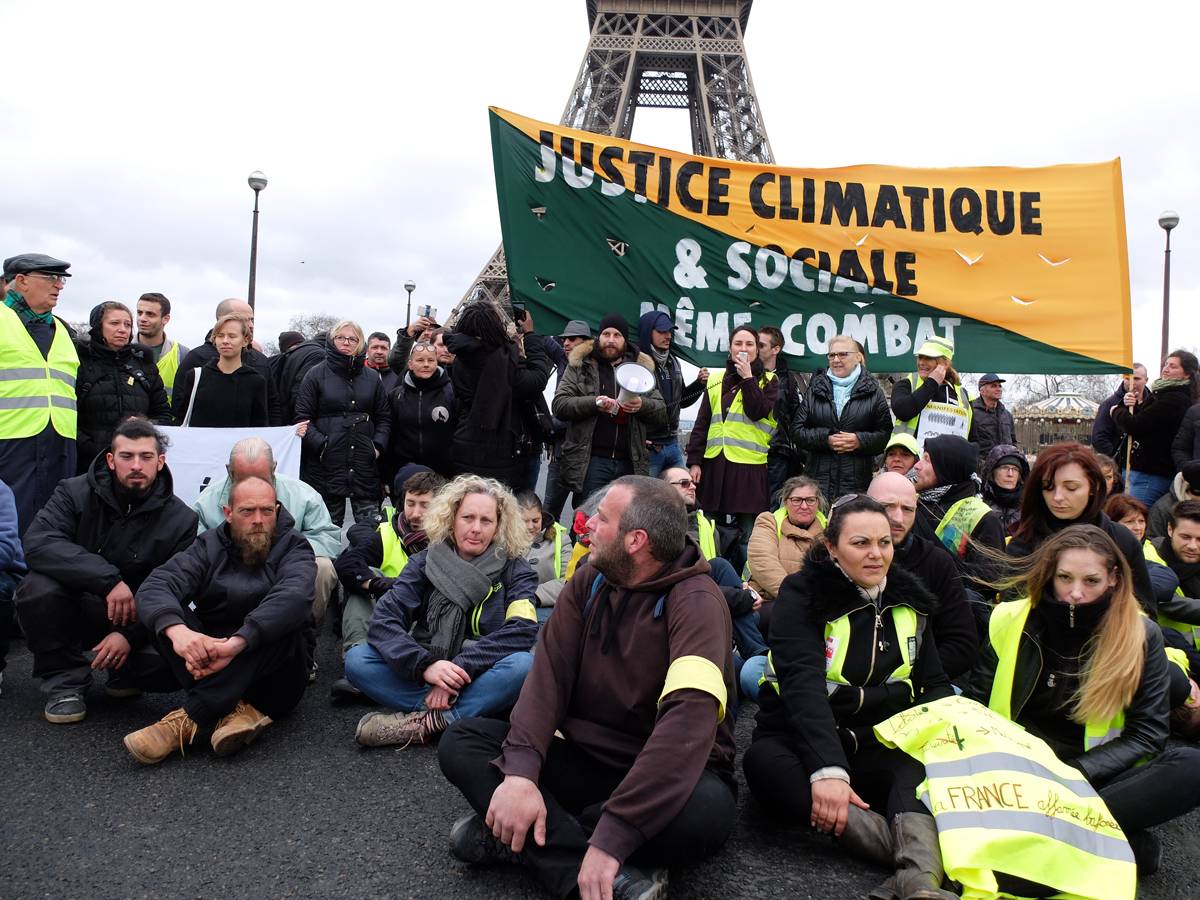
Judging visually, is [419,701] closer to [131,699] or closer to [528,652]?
[528,652]

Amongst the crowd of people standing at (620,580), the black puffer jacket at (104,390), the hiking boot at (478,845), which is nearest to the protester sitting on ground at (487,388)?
the crowd of people standing at (620,580)

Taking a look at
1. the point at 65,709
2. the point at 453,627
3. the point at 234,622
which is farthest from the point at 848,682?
the point at 65,709

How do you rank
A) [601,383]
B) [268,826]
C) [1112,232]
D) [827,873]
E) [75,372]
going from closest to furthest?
[827,873]
[268,826]
[75,372]
[601,383]
[1112,232]

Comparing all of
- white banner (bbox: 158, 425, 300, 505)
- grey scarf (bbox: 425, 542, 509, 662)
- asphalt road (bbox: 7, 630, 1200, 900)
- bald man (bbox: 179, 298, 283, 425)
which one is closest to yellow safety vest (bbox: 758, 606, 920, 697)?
asphalt road (bbox: 7, 630, 1200, 900)

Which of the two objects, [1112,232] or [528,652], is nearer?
[528,652]

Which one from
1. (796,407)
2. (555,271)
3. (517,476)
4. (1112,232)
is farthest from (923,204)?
(517,476)

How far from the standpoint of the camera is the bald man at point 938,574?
10.5 feet

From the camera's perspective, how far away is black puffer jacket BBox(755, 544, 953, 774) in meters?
2.82

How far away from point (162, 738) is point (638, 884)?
2.13 meters

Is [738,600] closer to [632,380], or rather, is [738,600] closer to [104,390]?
A: [632,380]

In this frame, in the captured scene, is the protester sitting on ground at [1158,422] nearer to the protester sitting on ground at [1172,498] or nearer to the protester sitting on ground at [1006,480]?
the protester sitting on ground at [1172,498]

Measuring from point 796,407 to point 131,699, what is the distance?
4389 millimetres

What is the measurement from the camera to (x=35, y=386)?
16.3 feet

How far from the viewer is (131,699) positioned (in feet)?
13.2
